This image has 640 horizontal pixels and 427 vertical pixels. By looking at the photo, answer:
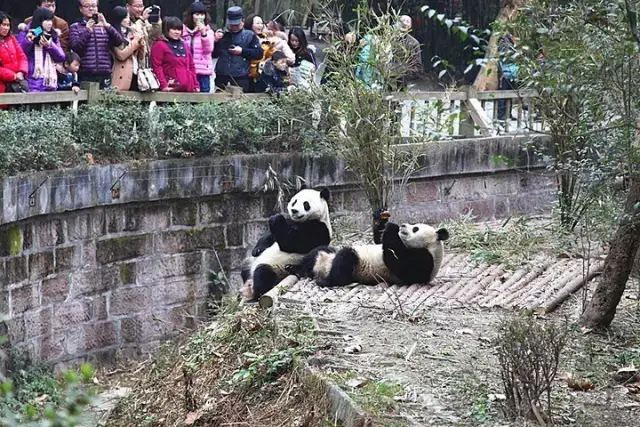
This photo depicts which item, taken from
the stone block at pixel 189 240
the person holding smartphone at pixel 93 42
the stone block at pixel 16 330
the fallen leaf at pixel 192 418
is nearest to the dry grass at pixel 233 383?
the fallen leaf at pixel 192 418

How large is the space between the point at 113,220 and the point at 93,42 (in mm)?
1947

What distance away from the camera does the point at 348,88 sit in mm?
11602

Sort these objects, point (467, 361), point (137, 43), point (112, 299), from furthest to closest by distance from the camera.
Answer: point (137, 43), point (112, 299), point (467, 361)

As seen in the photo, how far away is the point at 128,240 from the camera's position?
11.4m

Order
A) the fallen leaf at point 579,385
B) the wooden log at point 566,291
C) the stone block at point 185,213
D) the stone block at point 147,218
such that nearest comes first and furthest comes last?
the fallen leaf at point 579,385 → the wooden log at point 566,291 → the stone block at point 147,218 → the stone block at point 185,213

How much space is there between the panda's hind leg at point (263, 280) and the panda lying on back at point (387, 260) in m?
0.24

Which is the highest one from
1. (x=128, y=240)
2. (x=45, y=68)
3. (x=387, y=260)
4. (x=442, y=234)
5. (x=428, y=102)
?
(x=45, y=68)

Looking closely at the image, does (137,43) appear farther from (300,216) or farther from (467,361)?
(467,361)

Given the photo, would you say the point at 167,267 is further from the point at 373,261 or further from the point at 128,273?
the point at 373,261

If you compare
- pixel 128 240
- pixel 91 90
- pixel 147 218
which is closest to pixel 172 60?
pixel 91 90

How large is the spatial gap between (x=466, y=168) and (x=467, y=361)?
764cm

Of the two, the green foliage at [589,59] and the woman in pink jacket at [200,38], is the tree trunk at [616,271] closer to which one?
the green foliage at [589,59]

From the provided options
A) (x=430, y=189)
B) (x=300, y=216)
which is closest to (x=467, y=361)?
(x=300, y=216)

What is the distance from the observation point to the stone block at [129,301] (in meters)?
11.3
